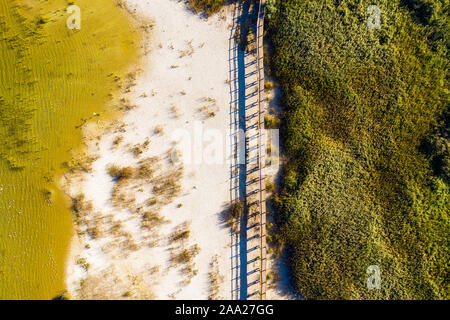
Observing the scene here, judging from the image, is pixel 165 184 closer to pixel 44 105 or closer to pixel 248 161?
pixel 248 161

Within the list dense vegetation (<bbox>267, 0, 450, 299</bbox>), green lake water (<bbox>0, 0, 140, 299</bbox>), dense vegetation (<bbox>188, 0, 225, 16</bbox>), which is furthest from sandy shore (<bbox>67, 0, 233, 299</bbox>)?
dense vegetation (<bbox>267, 0, 450, 299</bbox>)

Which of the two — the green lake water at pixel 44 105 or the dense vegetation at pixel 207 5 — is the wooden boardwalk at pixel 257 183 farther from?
the green lake water at pixel 44 105

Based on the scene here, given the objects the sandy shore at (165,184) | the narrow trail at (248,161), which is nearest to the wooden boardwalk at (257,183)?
the narrow trail at (248,161)

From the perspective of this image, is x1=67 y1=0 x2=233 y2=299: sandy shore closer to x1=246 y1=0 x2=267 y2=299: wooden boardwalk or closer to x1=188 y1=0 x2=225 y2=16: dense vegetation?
x1=188 y1=0 x2=225 y2=16: dense vegetation

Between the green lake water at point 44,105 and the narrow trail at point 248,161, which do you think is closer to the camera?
the narrow trail at point 248,161

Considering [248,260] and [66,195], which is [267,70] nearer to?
[248,260]

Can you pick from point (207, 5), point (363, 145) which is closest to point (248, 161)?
point (363, 145)

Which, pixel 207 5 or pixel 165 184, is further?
pixel 207 5
